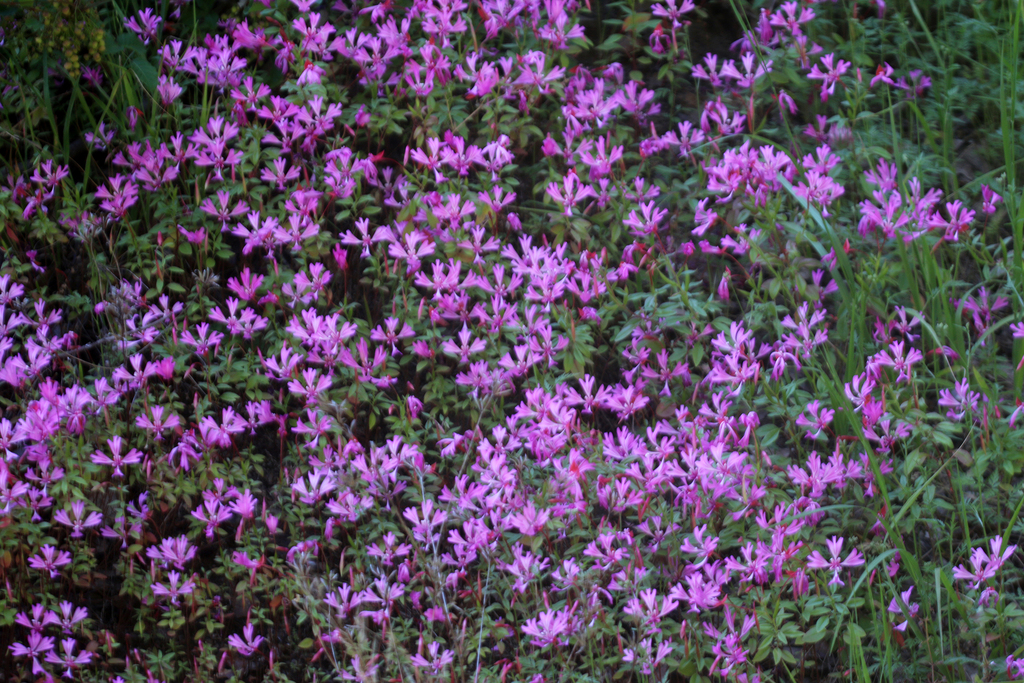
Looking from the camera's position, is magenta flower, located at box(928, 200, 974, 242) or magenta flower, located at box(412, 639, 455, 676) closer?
magenta flower, located at box(412, 639, 455, 676)

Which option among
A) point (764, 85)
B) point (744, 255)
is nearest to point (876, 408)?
point (744, 255)

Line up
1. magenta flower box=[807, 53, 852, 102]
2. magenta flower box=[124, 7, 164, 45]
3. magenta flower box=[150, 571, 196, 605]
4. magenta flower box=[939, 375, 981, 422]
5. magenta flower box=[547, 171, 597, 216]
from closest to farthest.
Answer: magenta flower box=[939, 375, 981, 422], magenta flower box=[150, 571, 196, 605], magenta flower box=[547, 171, 597, 216], magenta flower box=[807, 53, 852, 102], magenta flower box=[124, 7, 164, 45]

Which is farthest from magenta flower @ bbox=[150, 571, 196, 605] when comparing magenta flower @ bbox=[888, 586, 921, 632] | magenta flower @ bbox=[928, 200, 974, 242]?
magenta flower @ bbox=[928, 200, 974, 242]

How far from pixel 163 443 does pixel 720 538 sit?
1.84 meters

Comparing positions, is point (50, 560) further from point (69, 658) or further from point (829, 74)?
point (829, 74)

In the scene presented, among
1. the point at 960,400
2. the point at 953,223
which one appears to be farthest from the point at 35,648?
the point at 953,223

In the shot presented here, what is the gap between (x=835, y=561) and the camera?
2.22 m

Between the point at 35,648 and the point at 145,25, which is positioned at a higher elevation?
the point at 145,25

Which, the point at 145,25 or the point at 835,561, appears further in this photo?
the point at 145,25

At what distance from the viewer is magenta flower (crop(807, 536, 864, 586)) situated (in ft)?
7.14

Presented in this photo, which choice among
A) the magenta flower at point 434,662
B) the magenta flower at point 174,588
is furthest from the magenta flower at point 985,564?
the magenta flower at point 174,588

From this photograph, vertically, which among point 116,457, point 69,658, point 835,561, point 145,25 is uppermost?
point 145,25

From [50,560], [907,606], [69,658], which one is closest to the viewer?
[907,606]

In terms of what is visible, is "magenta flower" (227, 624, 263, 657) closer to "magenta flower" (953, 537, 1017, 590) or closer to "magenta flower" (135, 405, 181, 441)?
"magenta flower" (135, 405, 181, 441)
